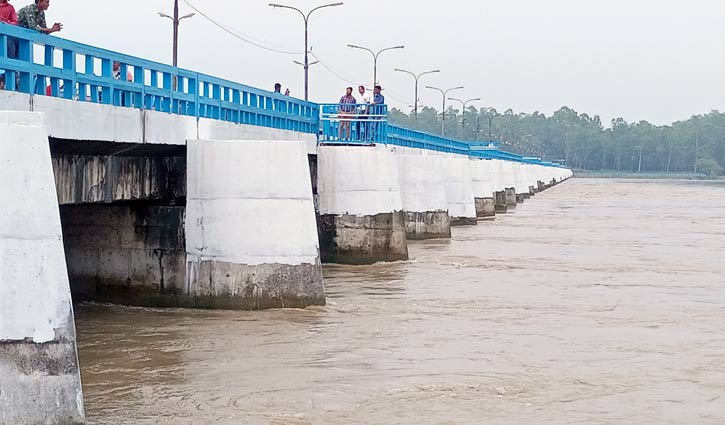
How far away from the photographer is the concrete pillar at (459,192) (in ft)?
140

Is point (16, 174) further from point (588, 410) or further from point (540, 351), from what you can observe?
point (540, 351)

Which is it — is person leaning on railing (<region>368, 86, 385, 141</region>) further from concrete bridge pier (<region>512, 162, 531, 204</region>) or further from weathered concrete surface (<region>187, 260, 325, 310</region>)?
concrete bridge pier (<region>512, 162, 531, 204</region>)

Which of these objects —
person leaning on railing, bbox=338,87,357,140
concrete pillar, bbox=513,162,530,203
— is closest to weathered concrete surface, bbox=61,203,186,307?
person leaning on railing, bbox=338,87,357,140

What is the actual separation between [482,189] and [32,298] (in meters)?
45.0

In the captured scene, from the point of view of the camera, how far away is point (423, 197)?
34.2m

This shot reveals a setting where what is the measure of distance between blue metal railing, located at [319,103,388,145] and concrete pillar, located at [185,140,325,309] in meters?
8.98

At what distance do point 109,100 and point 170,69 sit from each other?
255cm

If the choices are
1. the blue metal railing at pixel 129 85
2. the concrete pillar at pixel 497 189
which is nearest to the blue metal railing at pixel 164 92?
the blue metal railing at pixel 129 85

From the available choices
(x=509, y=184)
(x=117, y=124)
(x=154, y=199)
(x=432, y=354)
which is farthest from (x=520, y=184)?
(x=117, y=124)

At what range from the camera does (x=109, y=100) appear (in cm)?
1477

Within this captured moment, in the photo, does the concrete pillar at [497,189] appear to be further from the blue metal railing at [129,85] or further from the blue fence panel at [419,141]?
the blue metal railing at [129,85]

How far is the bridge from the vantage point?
33.1 ft

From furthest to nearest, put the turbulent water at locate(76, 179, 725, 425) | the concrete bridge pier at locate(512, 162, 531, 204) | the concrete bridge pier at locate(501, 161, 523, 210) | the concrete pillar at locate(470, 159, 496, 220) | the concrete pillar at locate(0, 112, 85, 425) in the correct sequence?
the concrete bridge pier at locate(512, 162, 531, 204) → the concrete bridge pier at locate(501, 161, 523, 210) → the concrete pillar at locate(470, 159, 496, 220) → the turbulent water at locate(76, 179, 725, 425) → the concrete pillar at locate(0, 112, 85, 425)

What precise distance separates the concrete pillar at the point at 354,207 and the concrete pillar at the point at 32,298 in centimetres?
1534
